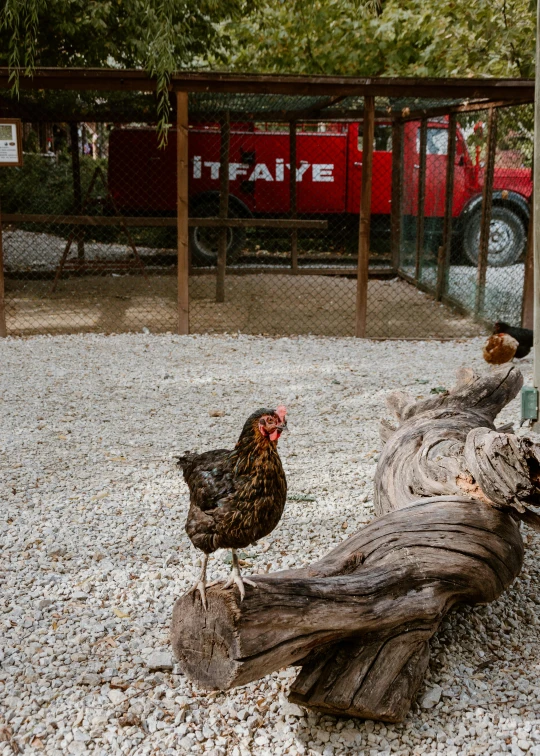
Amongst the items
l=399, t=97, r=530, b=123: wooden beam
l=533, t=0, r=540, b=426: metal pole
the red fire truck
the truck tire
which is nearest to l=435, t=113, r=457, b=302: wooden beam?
l=399, t=97, r=530, b=123: wooden beam

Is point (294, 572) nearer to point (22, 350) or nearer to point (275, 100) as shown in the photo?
point (22, 350)

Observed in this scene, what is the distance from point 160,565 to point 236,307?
7.02m

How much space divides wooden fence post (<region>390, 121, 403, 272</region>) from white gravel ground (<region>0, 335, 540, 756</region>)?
5.28 m

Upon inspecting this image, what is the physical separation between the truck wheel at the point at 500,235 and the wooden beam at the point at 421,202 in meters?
0.62

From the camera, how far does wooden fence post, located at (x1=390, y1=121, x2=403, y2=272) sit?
1151cm

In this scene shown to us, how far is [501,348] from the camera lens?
7.01 metres

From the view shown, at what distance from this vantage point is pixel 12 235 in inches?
598

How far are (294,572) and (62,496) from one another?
2.00 meters

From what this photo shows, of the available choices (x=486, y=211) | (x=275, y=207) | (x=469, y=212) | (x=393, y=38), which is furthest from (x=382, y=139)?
(x=486, y=211)

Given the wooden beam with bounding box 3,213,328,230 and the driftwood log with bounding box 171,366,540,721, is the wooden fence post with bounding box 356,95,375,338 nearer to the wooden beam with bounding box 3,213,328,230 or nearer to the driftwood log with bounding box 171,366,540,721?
the wooden beam with bounding box 3,213,328,230

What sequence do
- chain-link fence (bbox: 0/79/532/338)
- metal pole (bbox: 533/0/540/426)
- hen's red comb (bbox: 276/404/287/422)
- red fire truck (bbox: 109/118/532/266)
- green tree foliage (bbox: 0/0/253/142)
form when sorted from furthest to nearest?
red fire truck (bbox: 109/118/532/266), chain-link fence (bbox: 0/79/532/338), green tree foliage (bbox: 0/0/253/142), metal pole (bbox: 533/0/540/426), hen's red comb (bbox: 276/404/287/422)

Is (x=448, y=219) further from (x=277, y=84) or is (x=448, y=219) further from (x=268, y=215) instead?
(x=268, y=215)

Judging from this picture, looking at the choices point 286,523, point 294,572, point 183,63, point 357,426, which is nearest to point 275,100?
point 183,63

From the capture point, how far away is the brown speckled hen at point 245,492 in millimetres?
2518
